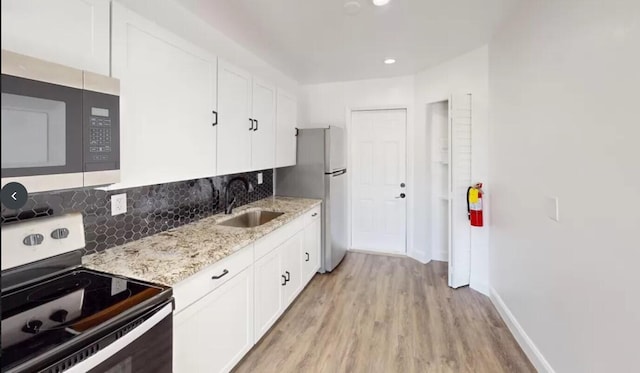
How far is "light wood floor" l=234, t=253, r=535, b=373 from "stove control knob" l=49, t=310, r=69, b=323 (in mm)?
1271

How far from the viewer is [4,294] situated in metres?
1.27

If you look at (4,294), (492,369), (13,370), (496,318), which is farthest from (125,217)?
(496,318)

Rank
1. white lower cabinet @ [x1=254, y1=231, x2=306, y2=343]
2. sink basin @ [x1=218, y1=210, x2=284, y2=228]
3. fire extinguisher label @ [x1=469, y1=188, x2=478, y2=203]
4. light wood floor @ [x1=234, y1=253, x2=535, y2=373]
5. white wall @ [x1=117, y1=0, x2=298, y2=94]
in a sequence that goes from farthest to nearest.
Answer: fire extinguisher label @ [x1=469, y1=188, x2=478, y2=203]
sink basin @ [x1=218, y1=210, x2=284, y2=228]
white lower cabinet @ [x1=254, y1=231, x2=306, y2=343]
light wood floor @ [x1=234, y1=253, x2=535, y2=373]
white wall @ [x1=117, y1=0, x2=298, y2=94]

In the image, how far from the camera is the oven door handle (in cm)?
105

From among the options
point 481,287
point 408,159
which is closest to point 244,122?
point 408,159

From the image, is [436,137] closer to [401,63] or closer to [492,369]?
[401,63]

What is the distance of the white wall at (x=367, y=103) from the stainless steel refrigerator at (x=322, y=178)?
61cm

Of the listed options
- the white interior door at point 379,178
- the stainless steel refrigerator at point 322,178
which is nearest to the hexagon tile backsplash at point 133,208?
the stainless steel refrigerator at point 322,178

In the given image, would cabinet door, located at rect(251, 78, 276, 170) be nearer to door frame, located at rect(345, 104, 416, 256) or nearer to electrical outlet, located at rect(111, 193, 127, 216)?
electrical outlet, located at rect(111, 193, 127, 216)

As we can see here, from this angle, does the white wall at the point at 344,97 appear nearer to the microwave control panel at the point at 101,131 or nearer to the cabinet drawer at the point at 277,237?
the cabinet drawer at the point at 277,237

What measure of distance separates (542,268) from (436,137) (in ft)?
7.22

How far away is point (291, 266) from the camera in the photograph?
285cm

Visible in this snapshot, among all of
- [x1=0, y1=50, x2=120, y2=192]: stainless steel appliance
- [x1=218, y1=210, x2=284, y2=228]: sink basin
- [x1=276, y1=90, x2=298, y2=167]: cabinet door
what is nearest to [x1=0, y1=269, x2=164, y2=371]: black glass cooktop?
[x1=0, y1=50, x2=120, y2=192]: stainless steel appliance

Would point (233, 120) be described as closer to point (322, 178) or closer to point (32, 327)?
point (322, 178)
